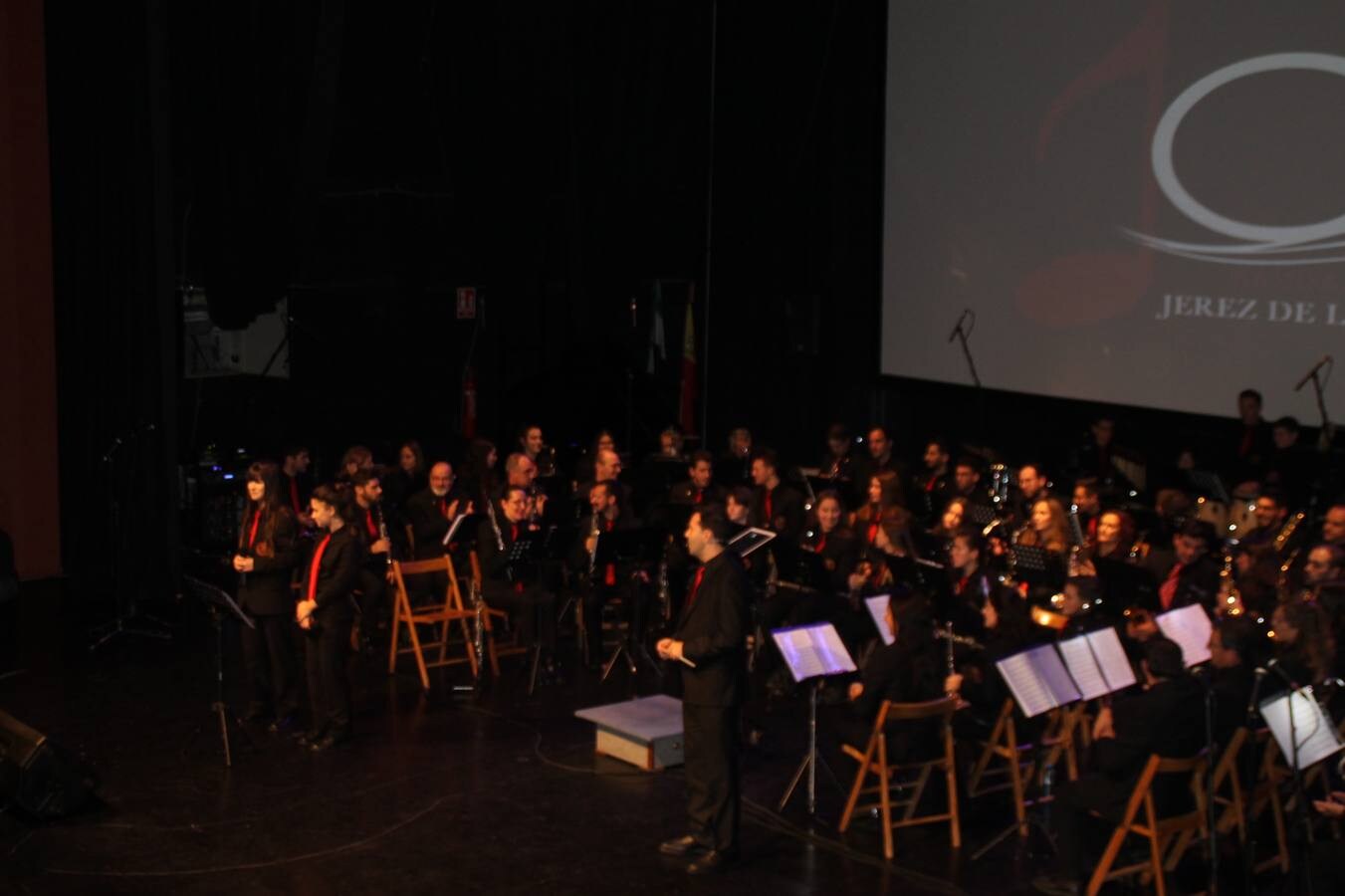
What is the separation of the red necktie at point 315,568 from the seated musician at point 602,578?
2.16 meters

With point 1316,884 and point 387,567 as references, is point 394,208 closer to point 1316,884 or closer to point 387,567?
point 387,567

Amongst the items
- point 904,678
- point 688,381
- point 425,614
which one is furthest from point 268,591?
point 688,381

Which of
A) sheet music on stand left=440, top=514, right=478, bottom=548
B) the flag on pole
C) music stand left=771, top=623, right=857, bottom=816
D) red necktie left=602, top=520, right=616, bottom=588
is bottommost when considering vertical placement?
red necktie left=602, top=520, right=616, bottom=588

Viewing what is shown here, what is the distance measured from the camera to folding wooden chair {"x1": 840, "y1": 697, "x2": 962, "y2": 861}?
8008 millimetres

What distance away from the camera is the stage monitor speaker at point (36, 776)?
819 cm

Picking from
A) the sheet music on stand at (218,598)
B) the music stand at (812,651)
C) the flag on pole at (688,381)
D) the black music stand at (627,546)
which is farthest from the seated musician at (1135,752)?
the flag on pole at (688,381)

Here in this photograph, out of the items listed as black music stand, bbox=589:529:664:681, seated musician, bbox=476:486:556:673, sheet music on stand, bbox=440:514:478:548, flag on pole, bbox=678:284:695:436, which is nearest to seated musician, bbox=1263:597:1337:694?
black music stand, bbox=589:529:664:681

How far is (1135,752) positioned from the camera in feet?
23.5

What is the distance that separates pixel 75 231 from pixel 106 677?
14.5 feet

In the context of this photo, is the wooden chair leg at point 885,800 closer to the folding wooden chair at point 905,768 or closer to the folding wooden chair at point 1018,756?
the folding wooden chair at point 905,768

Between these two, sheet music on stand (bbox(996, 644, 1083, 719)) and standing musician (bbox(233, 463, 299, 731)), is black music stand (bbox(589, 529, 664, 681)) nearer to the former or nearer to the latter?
standing musician (bbox(233, 463, 299, 731))

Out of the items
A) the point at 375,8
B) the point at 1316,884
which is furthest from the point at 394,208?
the point at 1316,884

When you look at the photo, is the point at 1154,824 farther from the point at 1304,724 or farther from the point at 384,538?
the point at 384,538

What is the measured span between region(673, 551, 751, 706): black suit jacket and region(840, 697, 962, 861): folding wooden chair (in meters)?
0.76
